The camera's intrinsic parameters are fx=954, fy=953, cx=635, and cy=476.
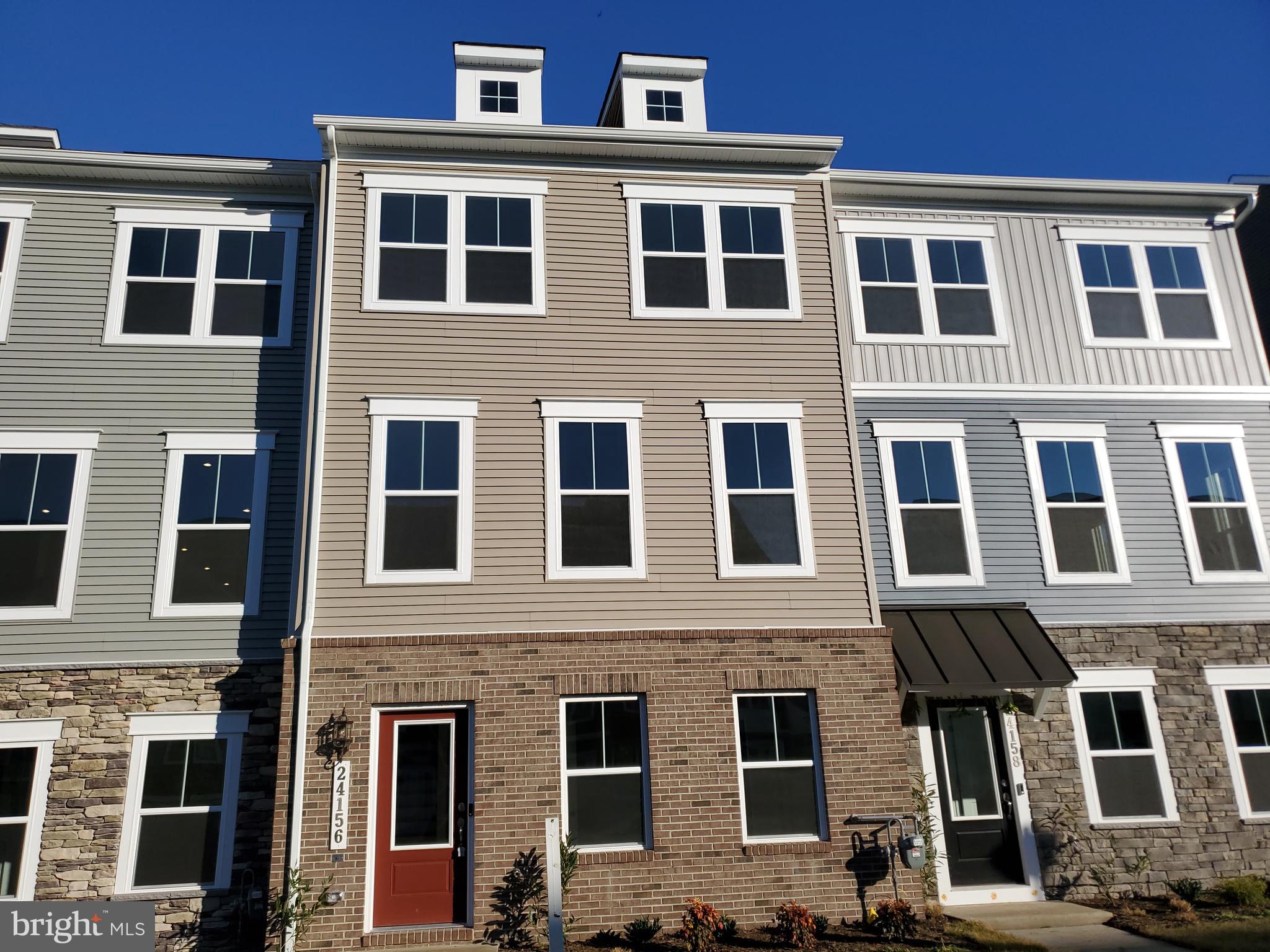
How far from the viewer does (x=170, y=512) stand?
11164mm

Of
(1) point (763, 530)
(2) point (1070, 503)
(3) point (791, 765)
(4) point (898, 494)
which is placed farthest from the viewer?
(2) point (1070, 503)

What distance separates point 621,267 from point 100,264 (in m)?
6.55

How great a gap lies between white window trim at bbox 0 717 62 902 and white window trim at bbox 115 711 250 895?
2.62ft

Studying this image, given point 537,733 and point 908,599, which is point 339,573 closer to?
point 537,733

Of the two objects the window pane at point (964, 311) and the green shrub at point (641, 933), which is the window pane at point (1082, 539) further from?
the green shrub at point (641, 933)

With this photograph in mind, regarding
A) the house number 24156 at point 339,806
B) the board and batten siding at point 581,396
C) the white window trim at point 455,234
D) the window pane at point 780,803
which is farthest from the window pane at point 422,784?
the white window trim at point 455,234

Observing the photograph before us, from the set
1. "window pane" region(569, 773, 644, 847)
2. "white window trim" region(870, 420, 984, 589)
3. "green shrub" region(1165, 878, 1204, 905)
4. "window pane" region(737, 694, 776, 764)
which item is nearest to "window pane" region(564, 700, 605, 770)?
A: "window pane" region(569, 773, 644, 847)

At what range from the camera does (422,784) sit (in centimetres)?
1011

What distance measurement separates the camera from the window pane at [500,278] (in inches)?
464

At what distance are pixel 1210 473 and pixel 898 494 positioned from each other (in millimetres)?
4600

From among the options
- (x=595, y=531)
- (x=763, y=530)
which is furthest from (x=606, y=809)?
(x=763, y=530)

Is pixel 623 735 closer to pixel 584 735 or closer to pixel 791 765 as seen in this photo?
pixel 584 735

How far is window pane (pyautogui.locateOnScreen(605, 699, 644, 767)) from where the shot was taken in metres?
10.4

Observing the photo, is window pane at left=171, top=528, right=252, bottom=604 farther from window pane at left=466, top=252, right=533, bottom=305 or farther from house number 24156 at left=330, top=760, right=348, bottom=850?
window pane at left=466, top=252, right=533, bottom=305
